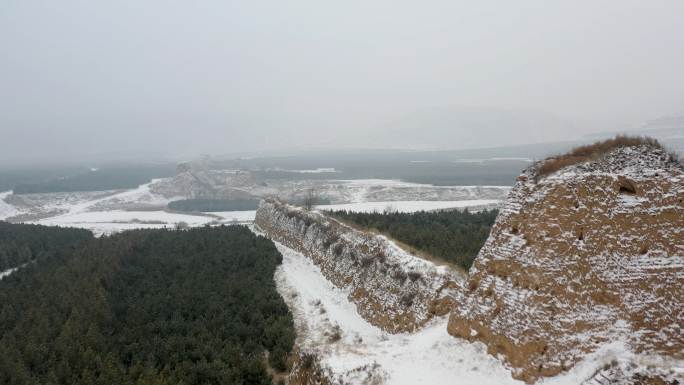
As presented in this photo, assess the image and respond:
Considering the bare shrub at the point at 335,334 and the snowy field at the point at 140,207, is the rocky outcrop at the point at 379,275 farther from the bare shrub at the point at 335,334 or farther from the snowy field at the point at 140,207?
the snowy field at the point at 140,207

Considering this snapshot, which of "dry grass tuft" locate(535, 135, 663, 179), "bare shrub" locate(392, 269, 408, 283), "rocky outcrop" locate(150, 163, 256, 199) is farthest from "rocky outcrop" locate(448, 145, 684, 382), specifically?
"rocky outcrop" locate(150, 163, 256, 199)

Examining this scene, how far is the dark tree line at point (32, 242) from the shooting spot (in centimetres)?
4775

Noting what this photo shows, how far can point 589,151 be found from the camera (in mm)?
12578

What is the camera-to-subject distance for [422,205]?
8531cm

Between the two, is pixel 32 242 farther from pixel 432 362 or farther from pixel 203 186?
pixel 203 186

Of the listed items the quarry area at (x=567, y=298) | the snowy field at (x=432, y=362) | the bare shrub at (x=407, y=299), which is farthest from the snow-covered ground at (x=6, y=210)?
the quarry area at (x=567, y=298)

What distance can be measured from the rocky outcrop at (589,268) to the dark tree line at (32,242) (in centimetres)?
5076

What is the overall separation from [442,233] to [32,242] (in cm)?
5504

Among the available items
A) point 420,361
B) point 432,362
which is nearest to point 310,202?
point 420,361

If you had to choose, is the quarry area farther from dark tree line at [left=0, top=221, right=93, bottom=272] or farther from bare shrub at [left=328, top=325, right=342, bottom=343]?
dark tree line at [left=0, top=221, right=93, bottom=272]

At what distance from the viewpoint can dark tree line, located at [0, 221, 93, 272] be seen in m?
47.8

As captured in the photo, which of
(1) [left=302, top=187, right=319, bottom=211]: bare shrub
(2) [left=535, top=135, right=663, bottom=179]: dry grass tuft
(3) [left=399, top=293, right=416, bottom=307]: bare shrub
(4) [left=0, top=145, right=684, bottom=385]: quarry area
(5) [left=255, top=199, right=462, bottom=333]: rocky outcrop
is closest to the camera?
(4) [left=0, top=145, right=684, bottom=385]: quarry area

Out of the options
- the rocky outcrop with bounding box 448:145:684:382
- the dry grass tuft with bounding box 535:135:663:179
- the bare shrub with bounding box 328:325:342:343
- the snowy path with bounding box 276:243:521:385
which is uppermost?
the dry grass tuft with bounding box 535:135:663:179

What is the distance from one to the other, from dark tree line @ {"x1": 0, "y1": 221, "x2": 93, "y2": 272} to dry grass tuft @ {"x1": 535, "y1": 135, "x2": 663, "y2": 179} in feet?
170
